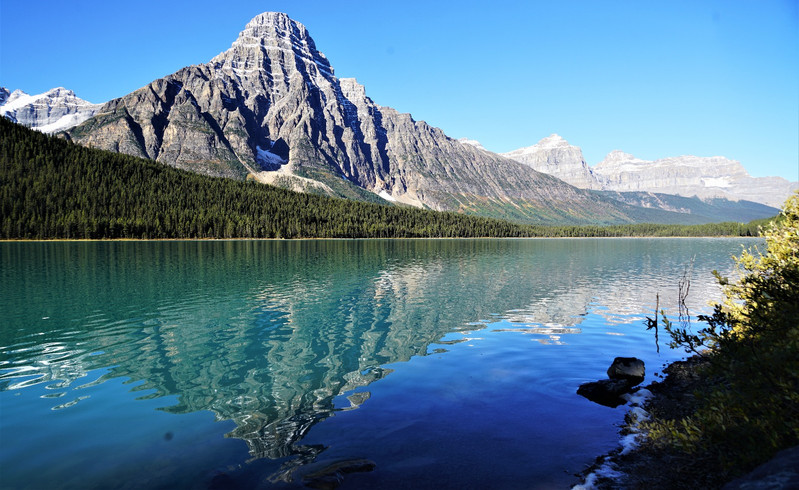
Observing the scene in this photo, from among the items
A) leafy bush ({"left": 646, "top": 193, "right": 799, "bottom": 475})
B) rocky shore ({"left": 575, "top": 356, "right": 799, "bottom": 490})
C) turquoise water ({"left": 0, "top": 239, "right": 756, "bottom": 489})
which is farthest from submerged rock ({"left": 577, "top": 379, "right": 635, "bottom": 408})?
leafy bush ({"left": 646, "top": 193, "right": 799, "bottom": 475})

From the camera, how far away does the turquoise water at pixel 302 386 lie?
1527 centimetres

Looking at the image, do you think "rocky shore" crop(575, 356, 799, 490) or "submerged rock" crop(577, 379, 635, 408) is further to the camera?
"submerged rock" crop(577, 379, 635, 408)

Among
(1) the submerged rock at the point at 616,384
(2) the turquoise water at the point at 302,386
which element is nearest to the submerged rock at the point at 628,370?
(1) the submerged rock at the point at 616,384

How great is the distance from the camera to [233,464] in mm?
15211

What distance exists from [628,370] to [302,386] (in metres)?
18.5

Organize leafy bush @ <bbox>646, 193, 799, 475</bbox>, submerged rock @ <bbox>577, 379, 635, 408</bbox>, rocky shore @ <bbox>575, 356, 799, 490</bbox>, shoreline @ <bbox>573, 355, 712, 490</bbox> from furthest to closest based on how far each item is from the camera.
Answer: submerged rock @ <bbox>577, 379, 635, 408</bbox>, shoreline @ <bbox>573, 355, 712, 490</bbox>, leafy bush @ <bbox>646, 193, 799, 475</bbox>, rocky shore @ <bbox>575, 356, 799, 490</bbox>

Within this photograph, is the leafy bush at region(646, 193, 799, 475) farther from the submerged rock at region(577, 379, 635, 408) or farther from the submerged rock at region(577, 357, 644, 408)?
the submerged rock at region(577, 357, 644, 408)

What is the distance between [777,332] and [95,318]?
48.6m

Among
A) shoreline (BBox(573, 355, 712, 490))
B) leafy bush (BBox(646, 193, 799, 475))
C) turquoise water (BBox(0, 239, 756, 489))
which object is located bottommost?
turquoise water (BBox(0, 239, 756, 489))

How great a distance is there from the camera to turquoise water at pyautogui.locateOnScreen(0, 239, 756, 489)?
15.3 meters

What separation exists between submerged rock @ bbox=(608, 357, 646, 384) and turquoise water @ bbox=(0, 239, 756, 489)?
185cm

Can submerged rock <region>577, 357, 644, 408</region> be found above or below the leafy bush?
below

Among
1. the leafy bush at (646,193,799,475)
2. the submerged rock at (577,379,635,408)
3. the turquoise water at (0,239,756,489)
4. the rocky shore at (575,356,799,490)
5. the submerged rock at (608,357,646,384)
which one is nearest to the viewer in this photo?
the rocky shore at (575,356,799,490)

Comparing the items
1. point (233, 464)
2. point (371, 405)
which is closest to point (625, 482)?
point (371, 405)
